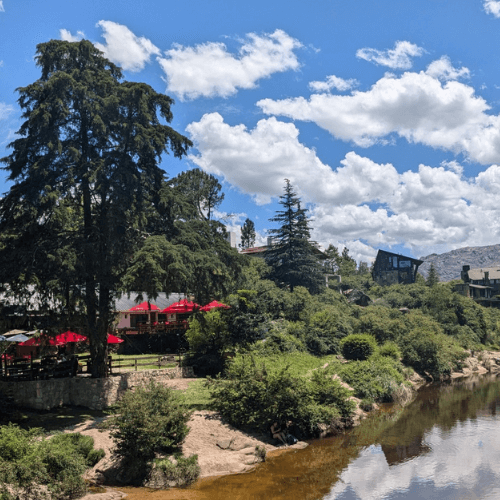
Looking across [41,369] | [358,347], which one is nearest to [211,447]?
[41,369]

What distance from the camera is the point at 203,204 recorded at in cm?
5884

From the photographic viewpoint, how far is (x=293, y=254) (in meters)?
50.3

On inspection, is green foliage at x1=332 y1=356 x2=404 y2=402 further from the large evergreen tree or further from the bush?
the large evergreen tree

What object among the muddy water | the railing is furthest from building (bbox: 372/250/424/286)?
the railing

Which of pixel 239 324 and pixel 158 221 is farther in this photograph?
pixel 239 324

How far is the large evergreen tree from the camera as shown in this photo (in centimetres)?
4953

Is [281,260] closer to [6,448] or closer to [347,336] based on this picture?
[347,336]

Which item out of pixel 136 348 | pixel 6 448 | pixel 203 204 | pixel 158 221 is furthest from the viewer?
pixel 203 204

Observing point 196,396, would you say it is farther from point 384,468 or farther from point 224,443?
point 384,468

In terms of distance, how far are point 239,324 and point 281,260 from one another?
2568cm

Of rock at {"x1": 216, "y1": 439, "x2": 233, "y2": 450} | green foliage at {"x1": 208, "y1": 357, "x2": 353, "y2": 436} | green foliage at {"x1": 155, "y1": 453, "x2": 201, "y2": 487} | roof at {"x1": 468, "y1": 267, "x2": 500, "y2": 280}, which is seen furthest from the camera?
roof at {"x1": 468, "y1": 267, "x2": 500, "y2": 280}

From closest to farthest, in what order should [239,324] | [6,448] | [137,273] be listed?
1. [6,448]
2. [137,273]
3. [239,324]

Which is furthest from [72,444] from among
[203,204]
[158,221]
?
[203,204]

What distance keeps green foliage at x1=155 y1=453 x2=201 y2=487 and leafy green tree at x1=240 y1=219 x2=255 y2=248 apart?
77.3 metres
